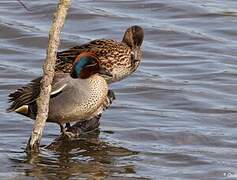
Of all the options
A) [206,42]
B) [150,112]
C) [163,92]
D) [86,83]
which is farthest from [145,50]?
[86,83]

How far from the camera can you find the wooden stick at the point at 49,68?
336 inches

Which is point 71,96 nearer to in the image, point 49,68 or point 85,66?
point 85,66

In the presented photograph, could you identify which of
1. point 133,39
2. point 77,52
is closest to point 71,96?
point 77,52

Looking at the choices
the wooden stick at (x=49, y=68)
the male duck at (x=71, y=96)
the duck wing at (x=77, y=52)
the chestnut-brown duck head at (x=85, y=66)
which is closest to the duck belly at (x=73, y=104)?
the male duck at (x=71, y=96)

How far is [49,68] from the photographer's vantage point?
870cm

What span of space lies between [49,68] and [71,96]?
0.98 meters

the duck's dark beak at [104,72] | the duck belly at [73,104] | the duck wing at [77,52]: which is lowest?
the duck belly at [73,104]

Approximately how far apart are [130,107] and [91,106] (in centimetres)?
176

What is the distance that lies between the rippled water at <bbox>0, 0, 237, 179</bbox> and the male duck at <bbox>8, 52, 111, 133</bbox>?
0.32m

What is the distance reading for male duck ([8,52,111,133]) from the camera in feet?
31.6

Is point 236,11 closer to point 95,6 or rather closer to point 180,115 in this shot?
point 95,6

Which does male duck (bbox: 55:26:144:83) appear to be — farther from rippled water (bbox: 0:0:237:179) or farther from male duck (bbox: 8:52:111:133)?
male duck (bbox: 8:52:111:133)

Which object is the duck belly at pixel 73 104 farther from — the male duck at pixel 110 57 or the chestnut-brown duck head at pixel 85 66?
the male duck at pixel 110 57

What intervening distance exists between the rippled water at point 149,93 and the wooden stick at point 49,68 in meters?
0.34
